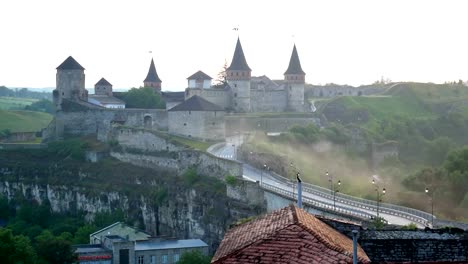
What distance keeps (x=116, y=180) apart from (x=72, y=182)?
576 centimetres

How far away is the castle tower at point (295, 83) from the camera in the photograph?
9938 centimetres

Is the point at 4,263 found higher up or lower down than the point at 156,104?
lower down

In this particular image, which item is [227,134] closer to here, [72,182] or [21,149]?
[72,182]

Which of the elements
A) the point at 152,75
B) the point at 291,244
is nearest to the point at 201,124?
the point at 152,75

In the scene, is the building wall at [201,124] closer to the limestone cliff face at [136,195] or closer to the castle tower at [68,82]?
the limestone cliff face at [136,195]

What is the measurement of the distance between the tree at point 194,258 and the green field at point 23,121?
69.0m

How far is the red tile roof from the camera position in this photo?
17438 mm

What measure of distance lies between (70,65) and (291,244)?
7550 centimetres

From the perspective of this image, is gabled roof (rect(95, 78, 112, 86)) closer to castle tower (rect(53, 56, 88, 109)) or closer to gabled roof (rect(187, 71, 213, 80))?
castle tower (rect(53, 56, 88, 109))

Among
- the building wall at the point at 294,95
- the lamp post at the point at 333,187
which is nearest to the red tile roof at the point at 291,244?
the lamp post at the point at 333,187

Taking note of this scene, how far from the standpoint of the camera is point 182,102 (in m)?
82.4

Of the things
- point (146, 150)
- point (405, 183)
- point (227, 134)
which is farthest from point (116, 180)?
point (405, 183)

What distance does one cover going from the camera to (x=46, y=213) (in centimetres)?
8206

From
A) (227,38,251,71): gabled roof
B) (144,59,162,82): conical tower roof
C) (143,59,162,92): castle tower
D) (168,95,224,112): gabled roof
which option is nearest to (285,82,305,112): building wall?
(227,38,251,71): gabled roof
